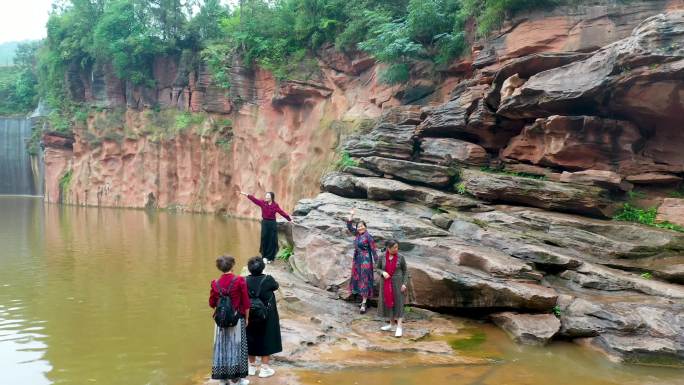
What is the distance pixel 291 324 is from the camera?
7.22m

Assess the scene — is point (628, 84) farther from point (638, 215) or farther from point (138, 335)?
point (138, 335)

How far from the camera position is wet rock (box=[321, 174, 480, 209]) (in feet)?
34.0

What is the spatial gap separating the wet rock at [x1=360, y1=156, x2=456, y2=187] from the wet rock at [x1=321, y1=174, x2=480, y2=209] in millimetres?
242

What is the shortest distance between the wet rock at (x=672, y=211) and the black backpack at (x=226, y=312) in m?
8.33

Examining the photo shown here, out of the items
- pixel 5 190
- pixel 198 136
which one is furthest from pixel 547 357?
pixel 5 190

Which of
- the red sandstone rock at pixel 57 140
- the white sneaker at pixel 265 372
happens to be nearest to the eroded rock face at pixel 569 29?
the white sneaker at pixel 265 372

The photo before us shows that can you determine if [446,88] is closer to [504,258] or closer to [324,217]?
[324,217]

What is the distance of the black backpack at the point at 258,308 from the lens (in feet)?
18.1

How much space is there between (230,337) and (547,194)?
687 centimetres

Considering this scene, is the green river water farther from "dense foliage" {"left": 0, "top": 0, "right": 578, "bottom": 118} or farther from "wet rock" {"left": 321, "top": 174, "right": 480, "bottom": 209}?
"dense foliage" {"left": 0, "top": 0, "right": 578, "bottom": 118}

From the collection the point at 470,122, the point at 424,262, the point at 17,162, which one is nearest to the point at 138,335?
the point at 424,262

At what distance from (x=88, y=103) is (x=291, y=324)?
35.1m

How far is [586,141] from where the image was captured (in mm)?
10242

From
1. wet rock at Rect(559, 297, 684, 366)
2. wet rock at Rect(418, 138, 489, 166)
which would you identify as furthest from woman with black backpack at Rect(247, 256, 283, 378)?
wet rock at Rect(418, 138, 489, 166)
